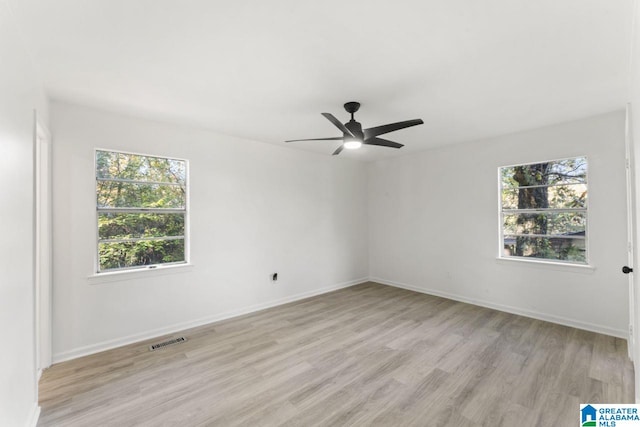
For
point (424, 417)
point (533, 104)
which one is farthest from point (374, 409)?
point (533, 104)

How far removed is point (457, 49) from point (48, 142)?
12.3ft

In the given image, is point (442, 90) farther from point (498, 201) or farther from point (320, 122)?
point (498, 201)

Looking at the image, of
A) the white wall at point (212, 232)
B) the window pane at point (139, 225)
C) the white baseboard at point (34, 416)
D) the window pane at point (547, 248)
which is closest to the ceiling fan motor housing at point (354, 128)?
the white wall at point (212, 232)

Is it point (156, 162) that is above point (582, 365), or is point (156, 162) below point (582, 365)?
above

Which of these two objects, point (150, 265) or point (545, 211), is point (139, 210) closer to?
point (150, 265)

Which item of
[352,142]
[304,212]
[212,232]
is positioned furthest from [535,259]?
[212,232]

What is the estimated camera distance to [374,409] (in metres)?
2.11

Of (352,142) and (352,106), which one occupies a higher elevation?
(352,106)

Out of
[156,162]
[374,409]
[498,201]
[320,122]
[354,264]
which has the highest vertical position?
[320,122]

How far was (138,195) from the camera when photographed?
133 inches

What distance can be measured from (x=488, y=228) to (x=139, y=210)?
16.0 feet

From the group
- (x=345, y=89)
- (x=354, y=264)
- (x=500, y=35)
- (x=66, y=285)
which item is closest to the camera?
(x=500, y=35)

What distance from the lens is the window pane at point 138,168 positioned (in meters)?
3.16

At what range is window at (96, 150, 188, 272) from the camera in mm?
3164
